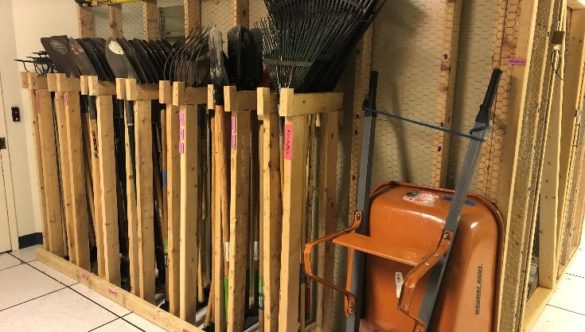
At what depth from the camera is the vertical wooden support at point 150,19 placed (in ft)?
9.75

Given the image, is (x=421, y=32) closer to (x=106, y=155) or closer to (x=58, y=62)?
(x=106, y=155)

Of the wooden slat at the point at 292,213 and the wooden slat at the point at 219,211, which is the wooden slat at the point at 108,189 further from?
the wooden slat at the point at 292,213

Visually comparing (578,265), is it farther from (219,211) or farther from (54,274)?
(54,274)

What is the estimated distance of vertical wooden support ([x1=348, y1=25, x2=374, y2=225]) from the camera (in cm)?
212

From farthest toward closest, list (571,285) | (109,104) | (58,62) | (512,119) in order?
(571,285) → (58,62) → (109,104) → (512,119)

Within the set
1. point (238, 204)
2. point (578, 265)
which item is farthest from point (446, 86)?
point (578, 265)

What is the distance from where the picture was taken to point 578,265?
3721 millimetres

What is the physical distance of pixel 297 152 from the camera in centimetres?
191

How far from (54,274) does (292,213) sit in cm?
221

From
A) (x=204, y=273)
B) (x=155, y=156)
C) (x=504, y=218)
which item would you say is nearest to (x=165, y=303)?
(x=204, y=273)

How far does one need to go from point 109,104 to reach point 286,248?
149 centimetres

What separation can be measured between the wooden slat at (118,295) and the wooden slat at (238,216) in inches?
10.6

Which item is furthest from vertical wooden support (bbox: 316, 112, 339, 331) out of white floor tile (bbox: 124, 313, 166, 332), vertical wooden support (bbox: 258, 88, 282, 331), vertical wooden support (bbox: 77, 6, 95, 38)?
vertical wooden support (bbox: 77, 6, 95, 38)

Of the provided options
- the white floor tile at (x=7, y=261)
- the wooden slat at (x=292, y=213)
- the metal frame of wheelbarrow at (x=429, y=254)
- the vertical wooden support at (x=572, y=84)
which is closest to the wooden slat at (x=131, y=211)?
the wooden slat at (x=292, y=213)
